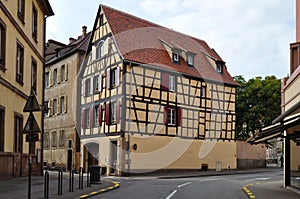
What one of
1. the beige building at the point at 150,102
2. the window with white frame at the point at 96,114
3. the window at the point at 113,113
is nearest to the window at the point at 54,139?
the beige building at the point at 150,102

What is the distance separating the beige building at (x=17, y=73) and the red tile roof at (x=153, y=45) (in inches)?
377

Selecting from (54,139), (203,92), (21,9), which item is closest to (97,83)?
(203,92)

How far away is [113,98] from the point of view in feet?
118

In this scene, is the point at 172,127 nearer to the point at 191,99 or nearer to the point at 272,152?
the point at 191,99

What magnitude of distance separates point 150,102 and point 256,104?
1877 cm

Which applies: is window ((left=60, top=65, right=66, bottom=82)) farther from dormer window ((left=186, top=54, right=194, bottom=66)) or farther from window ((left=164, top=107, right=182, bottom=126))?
window ((left=164, top=107, right=182, bottom=126))

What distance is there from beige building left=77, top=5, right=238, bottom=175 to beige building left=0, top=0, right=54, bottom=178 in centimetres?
877

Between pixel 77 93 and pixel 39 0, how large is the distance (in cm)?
1754

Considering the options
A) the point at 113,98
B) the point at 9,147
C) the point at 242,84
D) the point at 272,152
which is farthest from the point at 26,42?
the point at 272,152

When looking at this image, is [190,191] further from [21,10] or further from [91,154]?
[91,154]

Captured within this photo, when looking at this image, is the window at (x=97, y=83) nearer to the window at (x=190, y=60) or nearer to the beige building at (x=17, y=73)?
the window at (x=190, y=60)

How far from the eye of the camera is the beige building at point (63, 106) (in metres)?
43.1

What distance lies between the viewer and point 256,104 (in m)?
50.9

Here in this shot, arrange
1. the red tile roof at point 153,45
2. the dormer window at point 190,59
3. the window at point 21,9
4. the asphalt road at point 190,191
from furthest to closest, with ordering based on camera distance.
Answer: the dormer window at point 190,59 → the red tile roof at point 153,45 → the window at point 21,9 → the asphalt road at point 190,191
